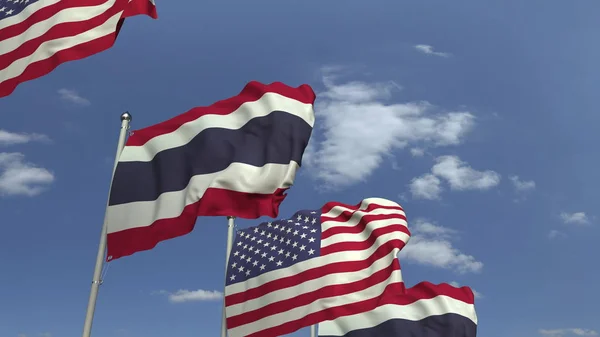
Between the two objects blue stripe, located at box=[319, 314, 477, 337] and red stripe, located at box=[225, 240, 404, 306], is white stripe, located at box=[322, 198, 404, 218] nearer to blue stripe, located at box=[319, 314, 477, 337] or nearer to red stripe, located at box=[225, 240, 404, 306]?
red stripe, located at box=[225, 240, 404, 306]

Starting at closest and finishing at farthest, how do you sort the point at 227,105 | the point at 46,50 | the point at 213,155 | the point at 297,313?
the point at 46,50 < the point at 213,155 < the point at 227,105 < the point at 297,313

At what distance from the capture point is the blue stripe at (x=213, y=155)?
39.2 feet

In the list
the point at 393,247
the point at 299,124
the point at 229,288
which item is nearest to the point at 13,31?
the point at 299,124

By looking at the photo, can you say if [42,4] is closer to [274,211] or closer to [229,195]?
[229,195]

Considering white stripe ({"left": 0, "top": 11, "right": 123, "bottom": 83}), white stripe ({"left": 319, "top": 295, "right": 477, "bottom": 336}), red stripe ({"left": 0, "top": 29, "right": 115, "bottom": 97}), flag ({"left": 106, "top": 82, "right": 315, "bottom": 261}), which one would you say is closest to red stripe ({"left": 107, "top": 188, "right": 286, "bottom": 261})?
flag ({"left": 106, "top": 82, "right": 315, "bottom": 261})

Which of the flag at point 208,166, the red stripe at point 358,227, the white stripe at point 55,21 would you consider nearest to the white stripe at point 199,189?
the flag at point 208,166

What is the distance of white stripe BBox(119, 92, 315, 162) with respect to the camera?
12422 millimetres

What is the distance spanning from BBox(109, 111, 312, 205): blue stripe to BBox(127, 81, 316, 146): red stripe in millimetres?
457

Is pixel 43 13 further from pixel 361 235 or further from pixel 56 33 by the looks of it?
pixel 361 235

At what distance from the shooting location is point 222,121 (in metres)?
13.0

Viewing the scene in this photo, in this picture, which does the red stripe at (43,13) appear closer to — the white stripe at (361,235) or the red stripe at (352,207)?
the white stripe at (361,235)

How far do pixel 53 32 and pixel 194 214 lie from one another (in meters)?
3.97

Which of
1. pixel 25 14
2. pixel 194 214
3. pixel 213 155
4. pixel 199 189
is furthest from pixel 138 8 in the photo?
pixel 194 214

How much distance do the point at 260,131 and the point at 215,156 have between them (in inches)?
44.2
